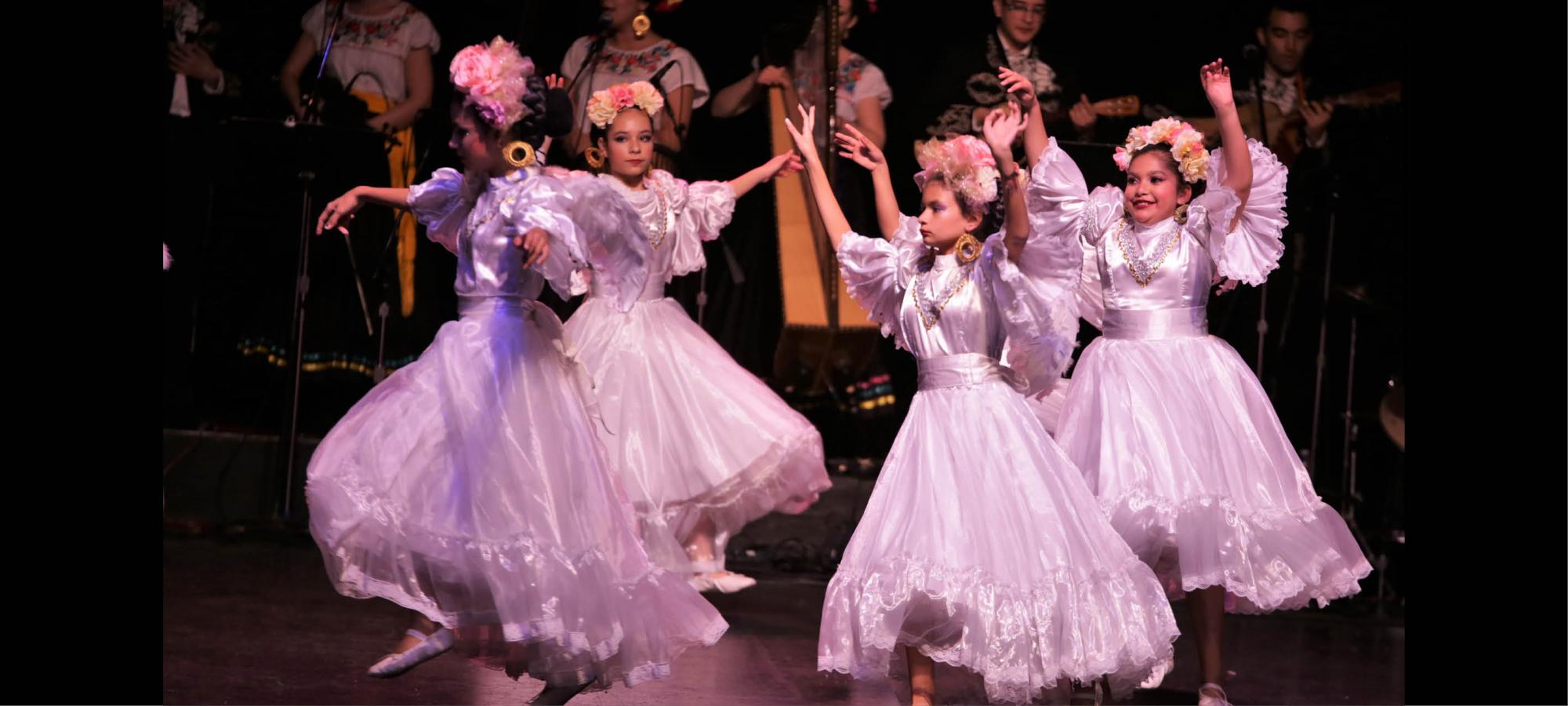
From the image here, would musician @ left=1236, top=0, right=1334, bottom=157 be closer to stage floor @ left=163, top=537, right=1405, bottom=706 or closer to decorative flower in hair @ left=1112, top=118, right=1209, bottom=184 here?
stage floor @ left=163, top=537, right=1405, bottom=706

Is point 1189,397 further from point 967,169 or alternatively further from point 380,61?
point 380,61

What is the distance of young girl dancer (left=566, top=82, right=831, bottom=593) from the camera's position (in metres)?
4.92

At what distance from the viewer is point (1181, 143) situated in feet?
13.2

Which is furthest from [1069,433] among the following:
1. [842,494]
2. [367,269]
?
[367,269]

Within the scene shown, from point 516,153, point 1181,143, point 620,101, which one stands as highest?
point 620,101

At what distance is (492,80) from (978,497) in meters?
1.33

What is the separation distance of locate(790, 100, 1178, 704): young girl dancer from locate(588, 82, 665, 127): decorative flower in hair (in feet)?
4.20

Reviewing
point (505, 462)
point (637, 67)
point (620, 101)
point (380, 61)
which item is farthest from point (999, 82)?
point (505, 462)

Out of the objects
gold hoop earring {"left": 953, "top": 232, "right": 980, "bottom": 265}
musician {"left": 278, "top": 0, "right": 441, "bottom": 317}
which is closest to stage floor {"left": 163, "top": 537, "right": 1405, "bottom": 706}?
gold hoop earring {"left": 953, "top": 232, "right": 980, "bottom": 265}

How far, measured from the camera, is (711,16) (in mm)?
6316

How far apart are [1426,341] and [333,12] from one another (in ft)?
13.1

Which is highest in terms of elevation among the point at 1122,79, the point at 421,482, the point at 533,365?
the point at 1122,79

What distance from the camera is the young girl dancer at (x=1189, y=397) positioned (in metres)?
3.80

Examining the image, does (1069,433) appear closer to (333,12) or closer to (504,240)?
(504,240)
